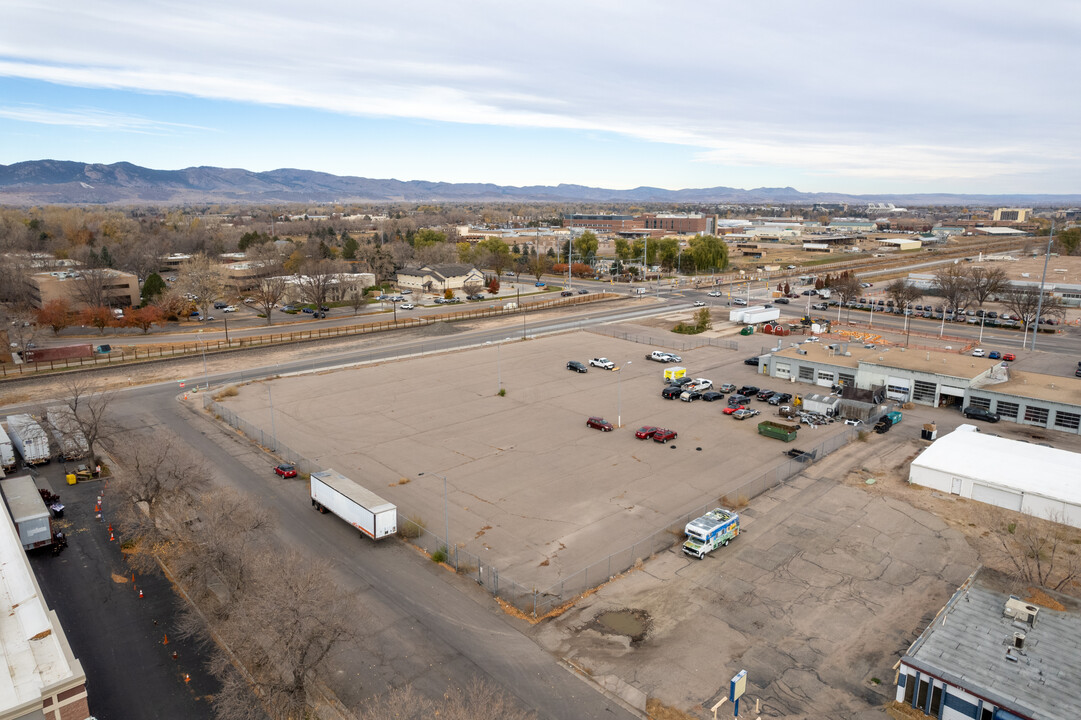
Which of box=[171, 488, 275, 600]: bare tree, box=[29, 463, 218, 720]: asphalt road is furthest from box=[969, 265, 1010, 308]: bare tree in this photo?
box=[29, 463, 218, 720]: asphalt road

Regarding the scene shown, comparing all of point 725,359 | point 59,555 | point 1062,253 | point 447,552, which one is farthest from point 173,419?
point 1062,253

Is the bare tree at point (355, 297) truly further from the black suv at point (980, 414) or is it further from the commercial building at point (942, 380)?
the black suv at point (980, 414)

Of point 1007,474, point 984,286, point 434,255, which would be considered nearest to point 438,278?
point 434,255

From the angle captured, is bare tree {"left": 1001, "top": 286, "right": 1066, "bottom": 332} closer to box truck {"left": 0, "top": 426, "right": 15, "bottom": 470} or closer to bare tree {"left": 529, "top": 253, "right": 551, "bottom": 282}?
bare tree {"left": 529, "top": 253, "right": 551, "bottom": 282}

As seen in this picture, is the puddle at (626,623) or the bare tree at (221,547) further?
the puddle at (626,623)

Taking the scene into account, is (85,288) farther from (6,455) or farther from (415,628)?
(415,628)

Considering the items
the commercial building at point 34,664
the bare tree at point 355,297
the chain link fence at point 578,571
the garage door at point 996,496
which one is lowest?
the chain link fence at point 578,571

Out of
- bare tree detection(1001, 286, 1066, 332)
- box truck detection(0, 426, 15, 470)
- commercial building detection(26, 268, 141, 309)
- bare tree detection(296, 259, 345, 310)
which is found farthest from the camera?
bare tree detection(296, 259, 345, 310)

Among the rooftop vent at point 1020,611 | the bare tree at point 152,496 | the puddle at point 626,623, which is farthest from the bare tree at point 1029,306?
the bare tree at point 152,496
